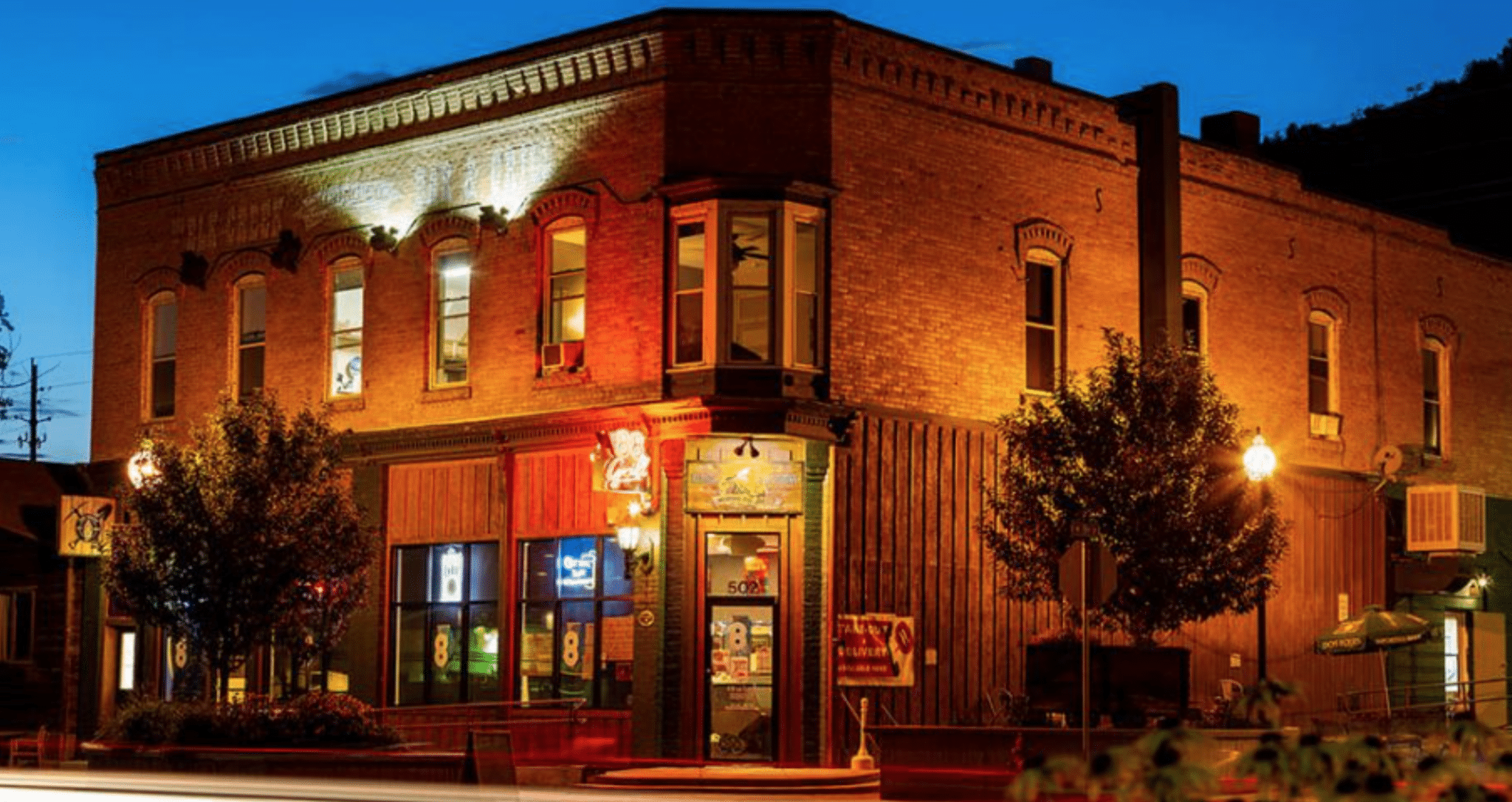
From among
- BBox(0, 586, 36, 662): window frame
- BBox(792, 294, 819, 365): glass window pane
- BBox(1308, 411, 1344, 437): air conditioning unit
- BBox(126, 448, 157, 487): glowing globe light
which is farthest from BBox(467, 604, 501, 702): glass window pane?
BBox(1308, 411, 1344, 437): air conditioning unit

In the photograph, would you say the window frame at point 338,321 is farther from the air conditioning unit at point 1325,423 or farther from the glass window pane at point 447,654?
the air conditioning unit at point 1325,423

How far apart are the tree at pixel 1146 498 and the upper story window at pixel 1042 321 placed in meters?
2.62

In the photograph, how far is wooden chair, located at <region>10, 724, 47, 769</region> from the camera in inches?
1283

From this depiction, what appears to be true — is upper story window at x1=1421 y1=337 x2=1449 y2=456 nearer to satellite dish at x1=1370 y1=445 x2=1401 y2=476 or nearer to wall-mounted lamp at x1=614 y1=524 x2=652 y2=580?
satellite dish at x1=1370 y1=445 x2=1401 y2=476

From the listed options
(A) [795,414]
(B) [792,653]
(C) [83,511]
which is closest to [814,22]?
(A) [795,414]

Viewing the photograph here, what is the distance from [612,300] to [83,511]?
1209 centimetres

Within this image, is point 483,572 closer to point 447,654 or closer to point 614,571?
point 447,654

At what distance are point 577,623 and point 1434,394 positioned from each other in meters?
18.1

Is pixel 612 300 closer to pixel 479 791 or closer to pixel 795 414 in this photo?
pixel 795 414

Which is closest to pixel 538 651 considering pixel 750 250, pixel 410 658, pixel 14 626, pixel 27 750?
pixel 410 658

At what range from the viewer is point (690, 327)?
30125 mm

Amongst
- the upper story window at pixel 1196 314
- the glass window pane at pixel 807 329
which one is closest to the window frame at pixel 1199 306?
the upper story window at pixel 1196 314

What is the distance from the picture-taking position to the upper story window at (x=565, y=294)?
103 ft

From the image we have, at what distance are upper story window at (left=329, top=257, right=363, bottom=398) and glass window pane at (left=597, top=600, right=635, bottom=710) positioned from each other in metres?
6.62
